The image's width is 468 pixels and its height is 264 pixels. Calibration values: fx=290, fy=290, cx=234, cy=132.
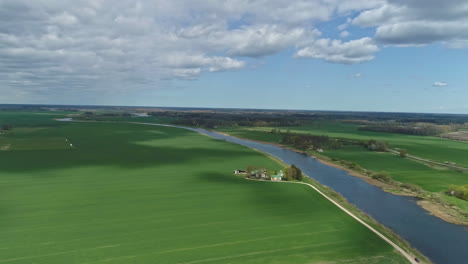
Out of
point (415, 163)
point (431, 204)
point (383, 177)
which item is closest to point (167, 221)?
point (431, 204)

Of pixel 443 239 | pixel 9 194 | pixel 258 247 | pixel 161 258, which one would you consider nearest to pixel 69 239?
pixel 161 258

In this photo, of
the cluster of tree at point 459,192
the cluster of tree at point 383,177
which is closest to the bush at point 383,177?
the cluster of tree at point 383,177

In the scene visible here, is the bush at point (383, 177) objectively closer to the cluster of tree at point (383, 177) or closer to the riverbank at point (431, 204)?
the cluster of tree at point (383, 177)

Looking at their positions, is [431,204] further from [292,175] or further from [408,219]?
[292,175]

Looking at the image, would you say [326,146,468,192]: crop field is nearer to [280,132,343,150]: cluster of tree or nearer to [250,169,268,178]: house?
[280,132,343,150]: cluster of tree

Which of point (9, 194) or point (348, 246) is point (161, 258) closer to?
point (348, 246)
